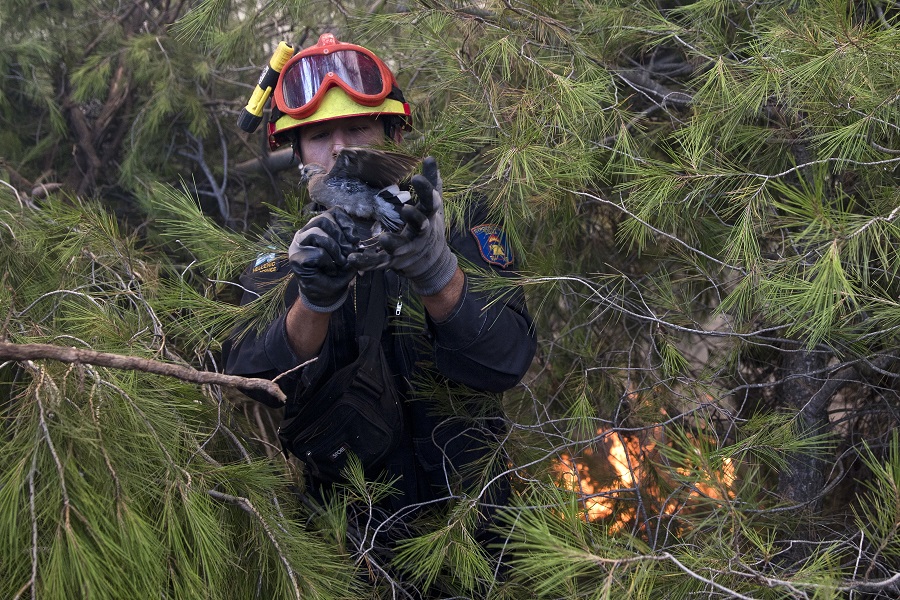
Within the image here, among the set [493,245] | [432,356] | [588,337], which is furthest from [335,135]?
[588,337]

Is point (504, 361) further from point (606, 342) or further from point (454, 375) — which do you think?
point (606, 342)

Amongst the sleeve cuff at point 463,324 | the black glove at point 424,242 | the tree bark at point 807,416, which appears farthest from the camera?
the tree bark at point 807,416

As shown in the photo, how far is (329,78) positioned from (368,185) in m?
0.52

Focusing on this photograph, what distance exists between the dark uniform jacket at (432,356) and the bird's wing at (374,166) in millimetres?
268

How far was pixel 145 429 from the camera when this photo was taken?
53.9 inches

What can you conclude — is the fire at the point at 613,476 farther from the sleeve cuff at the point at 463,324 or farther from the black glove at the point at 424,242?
the black glove at the point at 424,242

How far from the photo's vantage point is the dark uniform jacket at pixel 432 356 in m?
1.74

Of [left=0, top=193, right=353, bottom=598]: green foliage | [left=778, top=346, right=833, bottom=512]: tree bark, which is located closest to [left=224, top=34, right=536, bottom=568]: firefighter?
[left=0, top=193, right=353, bottom=598]: green foliage

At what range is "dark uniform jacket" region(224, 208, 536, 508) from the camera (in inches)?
68.3

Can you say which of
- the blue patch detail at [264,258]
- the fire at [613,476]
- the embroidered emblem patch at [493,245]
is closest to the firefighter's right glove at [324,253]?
the blue patch detail at [264,258]

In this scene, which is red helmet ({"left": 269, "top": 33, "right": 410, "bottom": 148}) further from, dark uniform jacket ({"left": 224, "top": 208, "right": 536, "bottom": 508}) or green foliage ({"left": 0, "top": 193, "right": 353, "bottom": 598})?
green foliage ({"left": 0, "top": 193, "right": 353, "bottom": 598})

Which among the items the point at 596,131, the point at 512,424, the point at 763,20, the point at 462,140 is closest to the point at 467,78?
the point at 462,140

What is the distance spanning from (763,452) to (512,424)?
0.54 meters

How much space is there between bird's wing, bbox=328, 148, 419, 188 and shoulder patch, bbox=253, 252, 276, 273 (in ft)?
0.91
